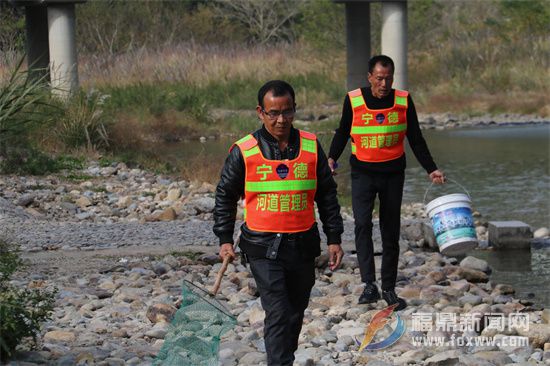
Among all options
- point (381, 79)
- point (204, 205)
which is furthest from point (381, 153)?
point (204, 205)

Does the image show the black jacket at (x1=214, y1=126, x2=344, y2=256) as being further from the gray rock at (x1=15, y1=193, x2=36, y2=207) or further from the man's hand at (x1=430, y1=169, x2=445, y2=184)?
the gray rock at (x1=15, y1=193, x2=36, y2=207)

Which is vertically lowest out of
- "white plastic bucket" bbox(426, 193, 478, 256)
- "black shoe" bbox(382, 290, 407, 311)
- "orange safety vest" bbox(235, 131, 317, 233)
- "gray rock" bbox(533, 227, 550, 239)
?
"gray rock" bbox(533, 227, 550, 239)

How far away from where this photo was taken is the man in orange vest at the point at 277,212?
20.3ft

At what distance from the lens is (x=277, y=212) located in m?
6.27

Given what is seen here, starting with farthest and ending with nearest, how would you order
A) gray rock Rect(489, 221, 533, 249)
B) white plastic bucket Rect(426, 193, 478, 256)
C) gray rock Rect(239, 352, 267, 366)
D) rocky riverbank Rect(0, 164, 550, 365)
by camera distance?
gray rock Rect(489, 221, 533, 249)
white plastic bucket Rect(426, 193, 478, 256)
rocky riverbank Rect(0, 164, 550, 365)
gray rock Rect(239, 352, 267, 366)

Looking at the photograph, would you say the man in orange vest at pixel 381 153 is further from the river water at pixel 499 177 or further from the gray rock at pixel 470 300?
the river water at pixel 499 177

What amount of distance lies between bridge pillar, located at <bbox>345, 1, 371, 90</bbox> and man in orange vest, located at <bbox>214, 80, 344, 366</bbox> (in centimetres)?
2582

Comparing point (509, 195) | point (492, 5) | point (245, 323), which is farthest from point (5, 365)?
point (492, 5)

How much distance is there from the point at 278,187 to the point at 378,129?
2.73 metres

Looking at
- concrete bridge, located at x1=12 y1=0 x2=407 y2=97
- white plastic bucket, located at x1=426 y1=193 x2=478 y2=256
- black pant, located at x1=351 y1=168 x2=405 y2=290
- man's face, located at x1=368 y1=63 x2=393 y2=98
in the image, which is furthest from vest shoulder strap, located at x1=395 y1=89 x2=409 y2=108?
concrete bridge, located at x1=12 y1=0 x2=407 y2=97

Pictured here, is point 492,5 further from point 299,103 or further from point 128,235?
point 128,235

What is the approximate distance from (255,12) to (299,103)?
56.4ft

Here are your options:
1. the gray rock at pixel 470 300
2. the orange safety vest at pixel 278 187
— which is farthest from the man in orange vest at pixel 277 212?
the gray rock at pixel 470 300

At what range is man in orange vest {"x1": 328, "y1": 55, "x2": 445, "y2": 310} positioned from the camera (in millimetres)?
8836
